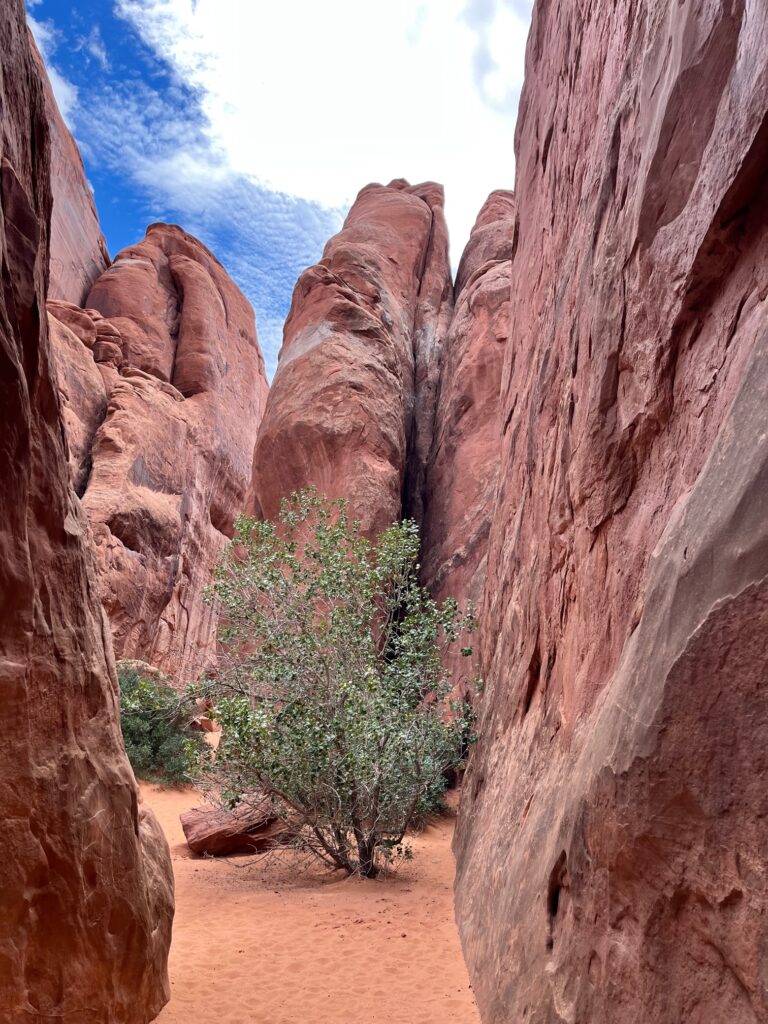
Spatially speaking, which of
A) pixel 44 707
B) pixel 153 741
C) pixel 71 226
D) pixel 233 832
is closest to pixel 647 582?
pixel 44 707

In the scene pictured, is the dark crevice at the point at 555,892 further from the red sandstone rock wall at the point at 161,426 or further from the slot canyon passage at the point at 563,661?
the red sandstone rock wall at the point at 161,426

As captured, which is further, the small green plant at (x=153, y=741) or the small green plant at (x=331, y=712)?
the small green plant at (x=153, y=741)

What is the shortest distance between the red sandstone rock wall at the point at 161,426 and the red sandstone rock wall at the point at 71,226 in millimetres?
1084

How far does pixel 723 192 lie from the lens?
3705 mm

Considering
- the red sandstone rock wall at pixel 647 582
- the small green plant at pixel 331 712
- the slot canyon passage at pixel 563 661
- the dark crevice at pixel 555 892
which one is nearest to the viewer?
the red sandstone rock wall at pixel 647 582

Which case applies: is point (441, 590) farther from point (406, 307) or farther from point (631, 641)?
point (631, 641)

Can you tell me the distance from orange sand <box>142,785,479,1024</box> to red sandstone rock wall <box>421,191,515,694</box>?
6.13 m

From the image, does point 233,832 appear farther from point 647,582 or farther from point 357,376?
point 357,376

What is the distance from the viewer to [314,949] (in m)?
7.05

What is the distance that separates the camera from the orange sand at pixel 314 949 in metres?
5.71

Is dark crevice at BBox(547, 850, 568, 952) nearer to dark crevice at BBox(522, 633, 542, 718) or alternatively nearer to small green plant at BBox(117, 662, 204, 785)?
dark crevice at BBox(522, 633, 542, 718)

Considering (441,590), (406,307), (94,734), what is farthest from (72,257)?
(94,734)

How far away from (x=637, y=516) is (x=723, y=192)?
1.73m

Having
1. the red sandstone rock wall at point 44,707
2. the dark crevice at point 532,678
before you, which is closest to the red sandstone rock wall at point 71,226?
the dark crevice at point 532,678
